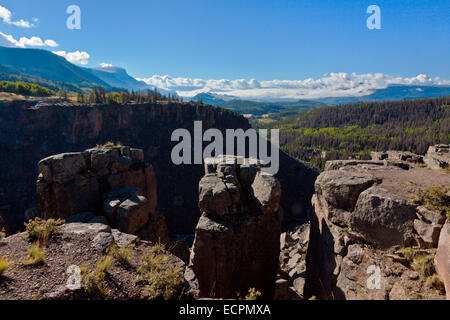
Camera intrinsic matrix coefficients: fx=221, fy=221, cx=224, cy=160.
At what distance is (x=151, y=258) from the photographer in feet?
24.3

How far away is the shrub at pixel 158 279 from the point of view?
20.5ft

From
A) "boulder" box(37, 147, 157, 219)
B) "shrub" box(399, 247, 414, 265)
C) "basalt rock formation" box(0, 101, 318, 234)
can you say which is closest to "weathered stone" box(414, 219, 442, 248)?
"shrub" box(399, 247, 414, 265)

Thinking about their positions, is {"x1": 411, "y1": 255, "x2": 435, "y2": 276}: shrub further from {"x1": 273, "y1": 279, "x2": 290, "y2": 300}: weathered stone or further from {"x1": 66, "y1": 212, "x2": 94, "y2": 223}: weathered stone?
{"x1": 66, "y1": 212, "x2": 94, "y2": 223}: weathered stone

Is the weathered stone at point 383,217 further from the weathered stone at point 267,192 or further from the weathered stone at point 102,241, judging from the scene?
the weathered stone at point 102,241

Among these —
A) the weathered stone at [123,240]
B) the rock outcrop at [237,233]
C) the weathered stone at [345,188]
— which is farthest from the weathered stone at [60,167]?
the weathered stone at [345,188]

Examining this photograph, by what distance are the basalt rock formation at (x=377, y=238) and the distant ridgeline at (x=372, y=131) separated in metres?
80.4

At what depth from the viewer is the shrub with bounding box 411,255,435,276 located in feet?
21.4

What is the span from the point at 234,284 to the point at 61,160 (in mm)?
11786

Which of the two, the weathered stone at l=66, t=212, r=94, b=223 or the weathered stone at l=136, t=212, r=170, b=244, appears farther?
the weathered stone at l=136, t=212, r=170, b=244

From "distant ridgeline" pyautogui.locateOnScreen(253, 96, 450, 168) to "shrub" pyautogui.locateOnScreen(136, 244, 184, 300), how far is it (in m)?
86.8

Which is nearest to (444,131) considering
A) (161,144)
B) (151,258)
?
(161,144)

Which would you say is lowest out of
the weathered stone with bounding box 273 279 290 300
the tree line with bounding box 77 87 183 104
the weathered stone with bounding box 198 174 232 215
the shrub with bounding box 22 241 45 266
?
the weathered stone with bounding box 273 279 290 300

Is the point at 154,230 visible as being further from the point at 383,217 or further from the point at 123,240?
the point at 383,217

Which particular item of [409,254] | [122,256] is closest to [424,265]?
[409,254]
